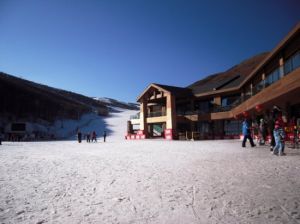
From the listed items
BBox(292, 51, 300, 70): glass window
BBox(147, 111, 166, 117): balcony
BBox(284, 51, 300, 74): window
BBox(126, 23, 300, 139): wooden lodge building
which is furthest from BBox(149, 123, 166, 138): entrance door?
BBox(292, 51, 300, 70): glass window

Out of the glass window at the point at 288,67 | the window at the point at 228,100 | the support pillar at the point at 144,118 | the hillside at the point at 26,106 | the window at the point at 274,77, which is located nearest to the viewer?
the glass window at the point at 288,67

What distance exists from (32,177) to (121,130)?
45.7 metres

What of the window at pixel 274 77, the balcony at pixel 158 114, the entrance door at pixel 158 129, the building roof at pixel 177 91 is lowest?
the entrance door at pixel 158 129

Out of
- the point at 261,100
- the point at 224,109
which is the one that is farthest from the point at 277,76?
the point at 224,109

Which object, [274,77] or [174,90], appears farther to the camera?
[174,90]

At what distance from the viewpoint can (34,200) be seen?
14.1 feet

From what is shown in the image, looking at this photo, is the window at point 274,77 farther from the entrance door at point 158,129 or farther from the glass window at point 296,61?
the entrance door at point 158,129

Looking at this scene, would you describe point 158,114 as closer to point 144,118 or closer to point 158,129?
point 144,118

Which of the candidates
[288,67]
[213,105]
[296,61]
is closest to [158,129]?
[213,105]

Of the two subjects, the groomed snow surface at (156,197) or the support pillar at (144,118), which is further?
the support pillar at (144,118)

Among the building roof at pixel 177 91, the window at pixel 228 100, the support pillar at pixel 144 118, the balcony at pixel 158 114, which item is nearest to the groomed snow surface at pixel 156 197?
the window at pixel 228 100

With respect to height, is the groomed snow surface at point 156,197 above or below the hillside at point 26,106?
below

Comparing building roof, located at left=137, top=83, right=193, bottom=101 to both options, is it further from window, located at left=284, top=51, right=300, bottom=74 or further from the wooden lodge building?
window, located at left=284, top=51, right=300, bottom=74

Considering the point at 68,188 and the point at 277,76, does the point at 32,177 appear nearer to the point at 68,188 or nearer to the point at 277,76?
the point at 68,188
